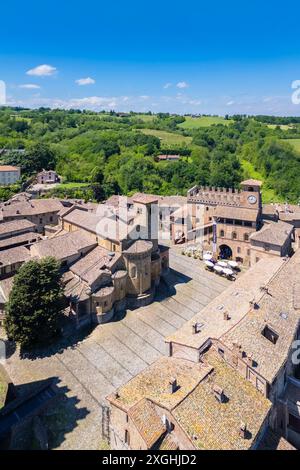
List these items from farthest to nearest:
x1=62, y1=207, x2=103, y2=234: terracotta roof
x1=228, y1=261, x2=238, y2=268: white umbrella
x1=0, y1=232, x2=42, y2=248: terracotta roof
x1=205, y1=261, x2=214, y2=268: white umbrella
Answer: x1=205, y1=261, x2=214, y2=268: white umbrella
x1=228, y1=261, x2=238, y2=268: white umbrella
x1=0, y1=232, x2=42, y2=248: terracotta roof
x1=62, y1=207, x2=103, y2=234: terracotta roof

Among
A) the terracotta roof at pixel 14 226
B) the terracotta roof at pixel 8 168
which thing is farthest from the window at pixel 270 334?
the terracotta roof at pixel 8 168

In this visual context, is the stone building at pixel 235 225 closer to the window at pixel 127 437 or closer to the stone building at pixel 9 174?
the window at pixel 127 437

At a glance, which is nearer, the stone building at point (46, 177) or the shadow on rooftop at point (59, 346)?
the shadow on rooftop at point (59, 346)

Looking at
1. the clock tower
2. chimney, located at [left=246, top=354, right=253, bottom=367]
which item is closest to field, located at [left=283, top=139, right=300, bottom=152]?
the clock tower

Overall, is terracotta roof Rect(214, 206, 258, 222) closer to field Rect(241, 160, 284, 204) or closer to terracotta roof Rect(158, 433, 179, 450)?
terracotta roof Rect(158, 433, 179, 450)

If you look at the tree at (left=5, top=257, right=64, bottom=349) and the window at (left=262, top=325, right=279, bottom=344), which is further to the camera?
the tree at (left=5, top=257, right=64, bottom=349)

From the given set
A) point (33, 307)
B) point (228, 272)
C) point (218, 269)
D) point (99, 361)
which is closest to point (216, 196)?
point (218, 269)
